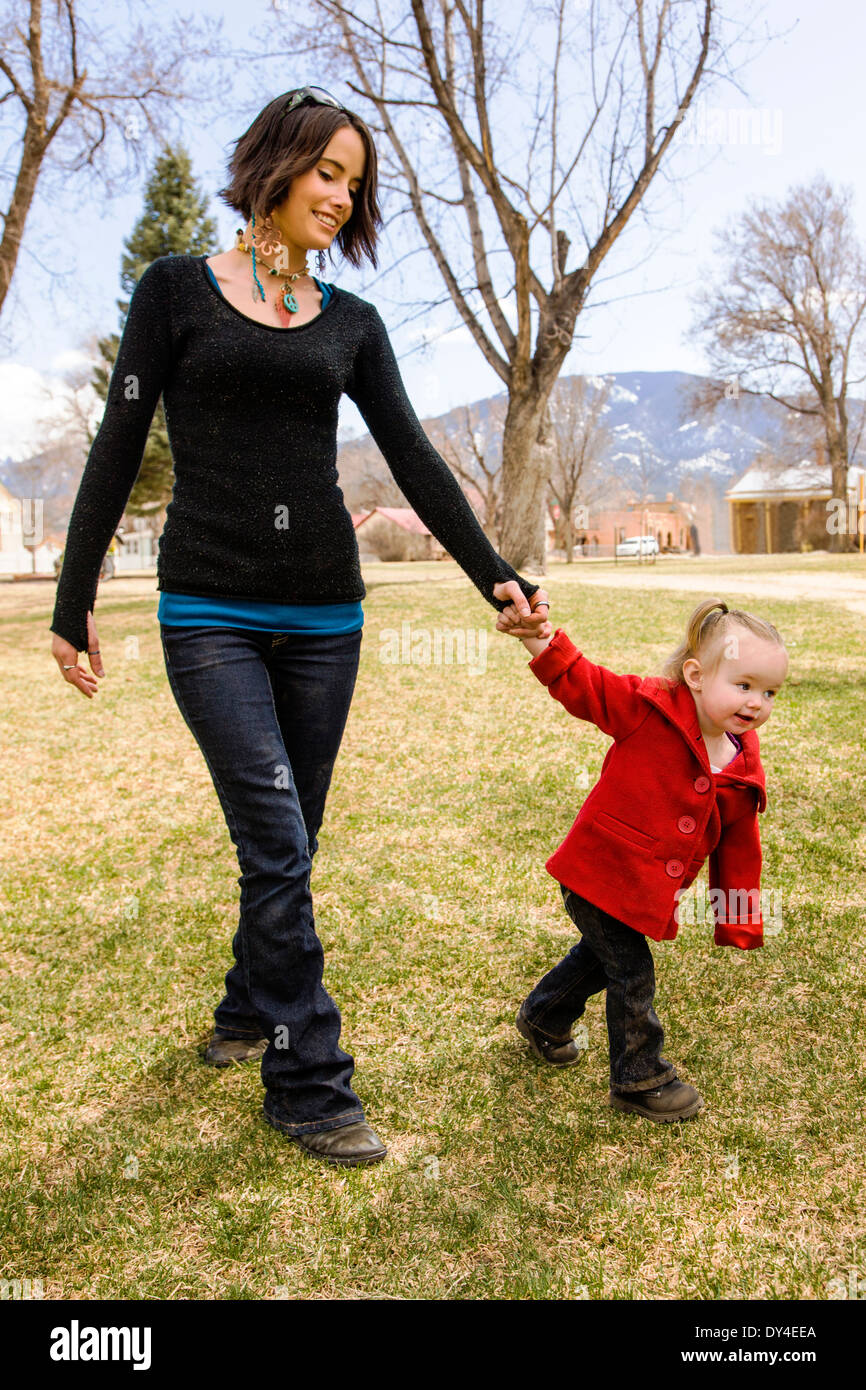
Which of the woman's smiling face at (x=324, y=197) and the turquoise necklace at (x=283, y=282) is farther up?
the woman's smiling face at (x=324, y=197)

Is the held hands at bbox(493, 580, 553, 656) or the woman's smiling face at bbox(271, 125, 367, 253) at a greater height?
the woman's smiling face at bbox(271, 125, 367, 253)

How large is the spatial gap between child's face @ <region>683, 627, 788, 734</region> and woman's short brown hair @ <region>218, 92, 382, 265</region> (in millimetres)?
1499

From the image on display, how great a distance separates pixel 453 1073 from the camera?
2.97 m

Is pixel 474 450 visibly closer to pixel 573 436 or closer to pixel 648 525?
pixel 573 436

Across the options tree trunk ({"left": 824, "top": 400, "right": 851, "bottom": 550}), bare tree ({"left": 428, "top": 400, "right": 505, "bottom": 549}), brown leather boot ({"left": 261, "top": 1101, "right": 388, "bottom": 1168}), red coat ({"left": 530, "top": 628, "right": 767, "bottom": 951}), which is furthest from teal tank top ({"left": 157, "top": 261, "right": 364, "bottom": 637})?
tree trunk ({"left": 824, "top": 400, "right": 851, "bottom": 550})

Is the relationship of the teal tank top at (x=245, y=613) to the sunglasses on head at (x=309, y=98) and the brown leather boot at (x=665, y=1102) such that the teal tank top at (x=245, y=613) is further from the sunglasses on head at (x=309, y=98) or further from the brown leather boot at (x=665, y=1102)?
the brown leather boot at (x=665, y=1102)

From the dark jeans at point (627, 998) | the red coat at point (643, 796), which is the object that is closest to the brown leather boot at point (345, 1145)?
the dark jeans at point (627, 998)

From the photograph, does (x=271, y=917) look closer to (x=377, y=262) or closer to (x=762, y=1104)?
(x=762, y=1104)

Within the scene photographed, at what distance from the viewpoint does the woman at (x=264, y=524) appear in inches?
95.2

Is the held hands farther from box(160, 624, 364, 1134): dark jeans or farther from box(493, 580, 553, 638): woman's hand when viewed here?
box(160, 624, 364, 1134): dark jeans

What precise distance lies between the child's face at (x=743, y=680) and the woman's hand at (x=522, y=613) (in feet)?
1.44

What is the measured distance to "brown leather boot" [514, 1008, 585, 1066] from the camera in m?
2.97

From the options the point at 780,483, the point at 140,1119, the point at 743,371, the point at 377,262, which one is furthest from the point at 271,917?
the point at 780,483

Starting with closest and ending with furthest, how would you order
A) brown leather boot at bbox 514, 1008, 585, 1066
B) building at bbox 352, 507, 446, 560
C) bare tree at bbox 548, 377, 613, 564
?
brown leather boot at bbox 514, 1008, 585, 1066 → bare tree at bbox 548, 377, 613, 564 → building at bbox 352, 507, 446, 560
